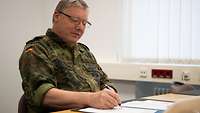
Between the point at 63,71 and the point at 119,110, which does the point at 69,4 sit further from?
the point at 119,110

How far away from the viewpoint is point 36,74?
1653 mm

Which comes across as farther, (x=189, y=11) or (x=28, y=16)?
(x=28, y=16)

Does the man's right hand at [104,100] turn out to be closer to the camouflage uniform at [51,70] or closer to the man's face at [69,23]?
the camouflage uniform at [51,70]

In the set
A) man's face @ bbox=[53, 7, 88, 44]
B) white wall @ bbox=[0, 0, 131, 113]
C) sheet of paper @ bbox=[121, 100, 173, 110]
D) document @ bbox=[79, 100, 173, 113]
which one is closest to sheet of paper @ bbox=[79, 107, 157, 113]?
document @ bbox=[79, 100, 173, 113]

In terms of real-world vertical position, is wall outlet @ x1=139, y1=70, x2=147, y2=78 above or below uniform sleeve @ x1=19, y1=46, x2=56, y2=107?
below

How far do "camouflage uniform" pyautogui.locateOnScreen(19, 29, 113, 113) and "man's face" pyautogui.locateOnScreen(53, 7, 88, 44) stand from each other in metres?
0.05

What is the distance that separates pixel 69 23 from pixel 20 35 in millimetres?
1631

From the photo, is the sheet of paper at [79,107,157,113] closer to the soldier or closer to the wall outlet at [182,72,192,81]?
the soldier

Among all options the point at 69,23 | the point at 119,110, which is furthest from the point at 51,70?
the point at 119,110

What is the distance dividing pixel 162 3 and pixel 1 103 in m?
1.85

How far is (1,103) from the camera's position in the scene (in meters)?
3.22

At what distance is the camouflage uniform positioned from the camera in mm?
1653

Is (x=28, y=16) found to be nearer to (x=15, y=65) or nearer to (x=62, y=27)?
(x=15, y=65)

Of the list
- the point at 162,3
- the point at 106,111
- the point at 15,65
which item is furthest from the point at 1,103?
the point at 106,111
